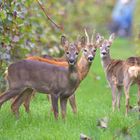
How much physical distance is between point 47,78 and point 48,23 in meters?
7.48

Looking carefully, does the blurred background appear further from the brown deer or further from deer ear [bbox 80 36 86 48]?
the brown deer

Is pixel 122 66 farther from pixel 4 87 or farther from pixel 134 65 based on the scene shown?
pixel 4 87

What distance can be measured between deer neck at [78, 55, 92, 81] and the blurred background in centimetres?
123

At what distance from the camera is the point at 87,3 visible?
89.9ft

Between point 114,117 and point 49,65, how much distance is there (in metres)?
1.27

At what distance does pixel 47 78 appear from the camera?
10.7 m

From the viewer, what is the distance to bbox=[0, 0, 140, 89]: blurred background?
1153cm

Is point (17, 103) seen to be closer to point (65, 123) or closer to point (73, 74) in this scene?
point (73, 74)

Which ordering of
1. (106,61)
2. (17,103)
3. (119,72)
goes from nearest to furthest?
1. (17,103)
2. (119,72)
3. (106,61)

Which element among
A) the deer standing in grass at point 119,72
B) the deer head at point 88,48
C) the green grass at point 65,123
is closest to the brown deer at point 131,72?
the deer standing in grass at point 119,72

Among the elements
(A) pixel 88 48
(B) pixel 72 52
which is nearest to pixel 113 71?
(A) pixel 88 48

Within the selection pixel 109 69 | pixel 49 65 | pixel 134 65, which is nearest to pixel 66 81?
pixel 49 65

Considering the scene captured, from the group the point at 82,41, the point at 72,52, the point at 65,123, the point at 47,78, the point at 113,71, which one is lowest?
the point at 65,123

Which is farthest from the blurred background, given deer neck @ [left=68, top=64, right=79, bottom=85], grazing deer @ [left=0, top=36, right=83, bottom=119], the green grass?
deer neck @ [left=68, top=64, right=79, bottom=85]
